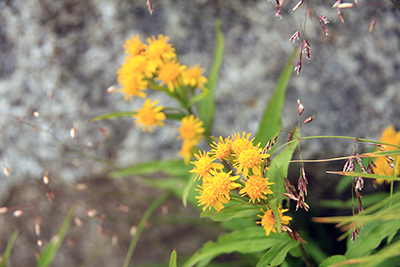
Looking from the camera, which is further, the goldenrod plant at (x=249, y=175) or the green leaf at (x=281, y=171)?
the green leaf at (x=281, y=171)

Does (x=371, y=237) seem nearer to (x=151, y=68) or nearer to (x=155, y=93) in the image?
(x=151, y=68)

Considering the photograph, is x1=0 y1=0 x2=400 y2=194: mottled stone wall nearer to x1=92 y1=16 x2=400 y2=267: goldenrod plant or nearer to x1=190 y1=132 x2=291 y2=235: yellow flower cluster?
x1=92 y1=16 x2=400 y2=267: goldenrod plant

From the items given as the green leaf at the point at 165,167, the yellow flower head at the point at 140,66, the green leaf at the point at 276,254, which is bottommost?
the green leaf at the point at 165,167

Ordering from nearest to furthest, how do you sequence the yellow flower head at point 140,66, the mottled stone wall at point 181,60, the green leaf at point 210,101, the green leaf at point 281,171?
the green leaf at point 281,171, the yellow flower head at point 140,66, the green leaf at point 210,101, the mottled stone wall at point 181,60

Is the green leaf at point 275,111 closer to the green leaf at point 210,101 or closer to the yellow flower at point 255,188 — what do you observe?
the green leaf at point 210,101

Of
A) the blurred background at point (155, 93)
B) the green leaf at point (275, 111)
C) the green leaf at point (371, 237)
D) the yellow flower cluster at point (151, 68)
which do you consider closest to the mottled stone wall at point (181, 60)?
the blurred background at point (155, 93)

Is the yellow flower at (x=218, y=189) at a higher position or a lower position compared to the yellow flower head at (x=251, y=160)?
lower

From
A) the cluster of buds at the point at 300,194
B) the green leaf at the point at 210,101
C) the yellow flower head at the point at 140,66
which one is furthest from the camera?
the green leaf at the point at 210,101

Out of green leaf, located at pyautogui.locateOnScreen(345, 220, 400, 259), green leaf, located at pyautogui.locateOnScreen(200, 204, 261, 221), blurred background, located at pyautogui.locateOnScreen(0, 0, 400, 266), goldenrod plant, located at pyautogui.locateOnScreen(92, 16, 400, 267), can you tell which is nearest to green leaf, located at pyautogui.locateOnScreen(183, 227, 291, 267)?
goldenrod plant, located at pyautogui.locateOnScreen(92, 16, 400, 267)
